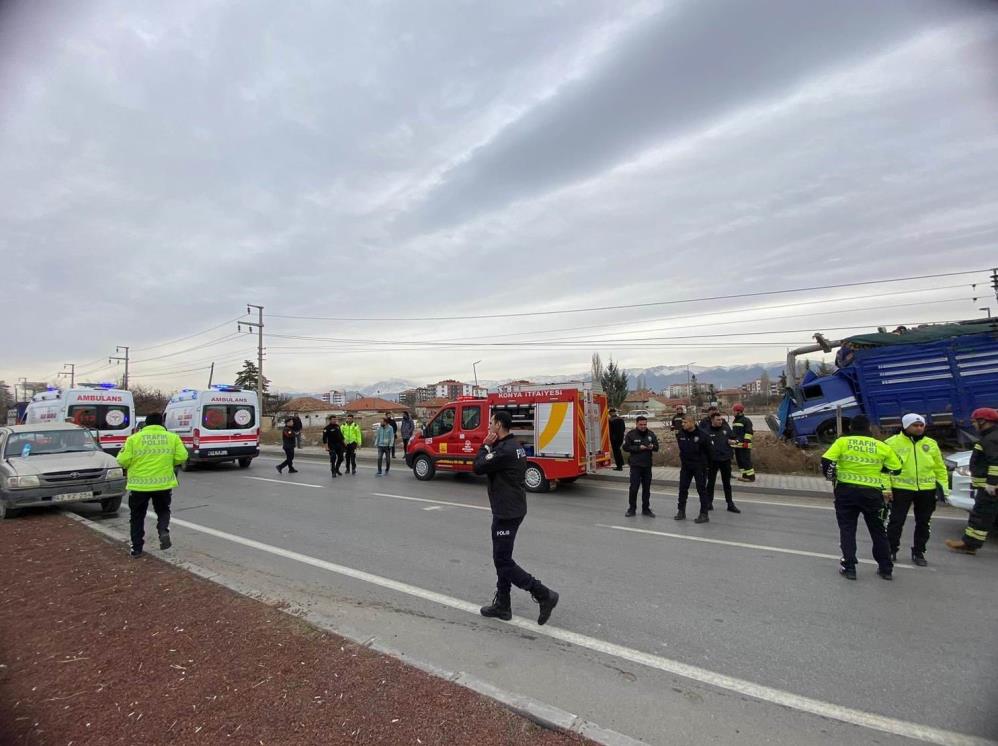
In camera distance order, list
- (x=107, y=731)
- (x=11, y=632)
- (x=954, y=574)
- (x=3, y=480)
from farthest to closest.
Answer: (x=3, y=480) < (x=954, y=574) < (x=11, y=632) < (x=107, y=731)

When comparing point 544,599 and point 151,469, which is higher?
point 151,469

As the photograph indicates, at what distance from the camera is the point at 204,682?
10.3ft

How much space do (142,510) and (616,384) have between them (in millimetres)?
43341

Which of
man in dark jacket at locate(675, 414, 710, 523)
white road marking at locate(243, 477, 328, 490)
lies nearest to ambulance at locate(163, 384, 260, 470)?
white road marking at locate(243, 477, 328, 490)

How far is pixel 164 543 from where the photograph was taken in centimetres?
642

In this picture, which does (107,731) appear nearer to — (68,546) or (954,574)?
(68,546)

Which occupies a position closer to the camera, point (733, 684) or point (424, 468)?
point (733, 684)

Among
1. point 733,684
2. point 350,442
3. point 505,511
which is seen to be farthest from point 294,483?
point 733,684

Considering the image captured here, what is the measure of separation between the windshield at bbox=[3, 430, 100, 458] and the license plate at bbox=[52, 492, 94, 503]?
3.80 feet

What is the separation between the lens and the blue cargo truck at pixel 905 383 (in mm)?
13695

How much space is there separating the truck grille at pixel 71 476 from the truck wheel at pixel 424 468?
6.59 m

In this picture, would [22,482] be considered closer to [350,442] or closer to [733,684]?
[350,442]

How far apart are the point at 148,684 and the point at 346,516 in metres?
5.55

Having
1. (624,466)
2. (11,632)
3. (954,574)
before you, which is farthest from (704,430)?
(11,632)
